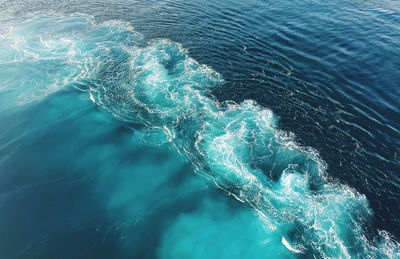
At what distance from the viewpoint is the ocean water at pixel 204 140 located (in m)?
24.0

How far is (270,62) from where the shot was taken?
43875mm

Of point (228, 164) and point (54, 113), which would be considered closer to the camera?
point (228, 164)

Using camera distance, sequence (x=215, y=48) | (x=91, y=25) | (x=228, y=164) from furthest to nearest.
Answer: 1. (x=91, y=25)
2. (x=215, y=48)
3. (x=228, y=164)

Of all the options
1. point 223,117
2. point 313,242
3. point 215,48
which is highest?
point 215,48

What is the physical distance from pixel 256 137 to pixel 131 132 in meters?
18.2

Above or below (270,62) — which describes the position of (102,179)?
below

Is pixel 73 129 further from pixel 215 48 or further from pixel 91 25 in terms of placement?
pixel 91 25

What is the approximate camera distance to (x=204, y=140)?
32.3 meters

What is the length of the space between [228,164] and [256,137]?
→ 20.6 ft

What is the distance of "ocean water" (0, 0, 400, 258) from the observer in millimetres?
24000

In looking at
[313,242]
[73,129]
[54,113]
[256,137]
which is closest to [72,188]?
[73,129]

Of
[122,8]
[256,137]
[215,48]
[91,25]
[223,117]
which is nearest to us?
[256,137]

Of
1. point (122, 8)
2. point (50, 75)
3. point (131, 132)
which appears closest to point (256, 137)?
point (131, 132)

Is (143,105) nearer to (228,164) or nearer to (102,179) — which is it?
(102,179)
